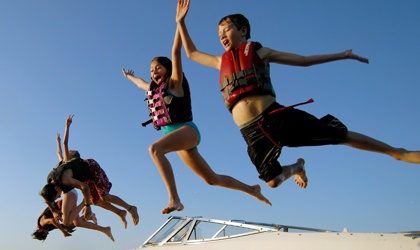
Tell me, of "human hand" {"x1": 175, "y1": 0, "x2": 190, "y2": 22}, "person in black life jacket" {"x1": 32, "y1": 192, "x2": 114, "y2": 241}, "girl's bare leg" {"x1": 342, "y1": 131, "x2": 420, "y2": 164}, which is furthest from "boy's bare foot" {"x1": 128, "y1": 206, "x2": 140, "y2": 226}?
"girl's bare leg" {"x1": 342, "y1": 131, "x2": 420, "y2": 164}

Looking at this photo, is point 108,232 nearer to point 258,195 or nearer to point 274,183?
point 258,195

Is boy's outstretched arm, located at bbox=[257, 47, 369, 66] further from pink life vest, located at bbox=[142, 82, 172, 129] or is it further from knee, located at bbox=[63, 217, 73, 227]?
knee, located at bbox=[63, 217, 73, 227]

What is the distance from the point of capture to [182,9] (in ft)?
23.7

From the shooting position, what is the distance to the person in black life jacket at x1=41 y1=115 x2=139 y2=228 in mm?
12117

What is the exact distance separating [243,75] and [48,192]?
7.97 meters

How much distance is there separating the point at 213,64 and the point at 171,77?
2.86 feet

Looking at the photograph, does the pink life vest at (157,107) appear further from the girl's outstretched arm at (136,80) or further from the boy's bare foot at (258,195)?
the boy's bare foot at (258,195)

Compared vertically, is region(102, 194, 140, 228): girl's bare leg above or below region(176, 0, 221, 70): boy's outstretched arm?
below

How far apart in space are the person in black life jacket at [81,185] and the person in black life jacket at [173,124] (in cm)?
441

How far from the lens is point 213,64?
7.25 meters

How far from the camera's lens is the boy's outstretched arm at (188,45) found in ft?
23.6

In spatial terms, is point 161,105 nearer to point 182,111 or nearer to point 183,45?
point 182,111

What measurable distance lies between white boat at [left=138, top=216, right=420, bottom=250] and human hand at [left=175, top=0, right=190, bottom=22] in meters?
3.53

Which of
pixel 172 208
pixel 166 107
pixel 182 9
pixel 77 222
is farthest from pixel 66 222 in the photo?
pixel 182 9
